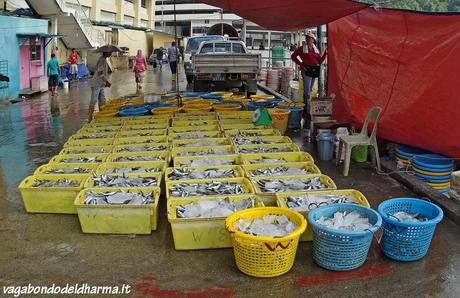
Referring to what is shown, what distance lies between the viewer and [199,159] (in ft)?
20.9

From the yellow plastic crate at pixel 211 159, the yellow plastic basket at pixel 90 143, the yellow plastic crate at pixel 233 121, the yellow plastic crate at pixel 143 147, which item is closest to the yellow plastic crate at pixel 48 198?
the yellow plastic crate at pixel 211 159

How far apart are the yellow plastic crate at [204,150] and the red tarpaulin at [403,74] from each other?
2935 millimetres

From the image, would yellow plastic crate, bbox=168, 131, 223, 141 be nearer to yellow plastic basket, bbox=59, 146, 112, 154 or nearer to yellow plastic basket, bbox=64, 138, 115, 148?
yellow plastic basket, bbox=64, 138, 115, 148

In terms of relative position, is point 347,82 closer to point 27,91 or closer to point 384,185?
point 384,185

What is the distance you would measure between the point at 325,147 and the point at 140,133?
133 inches

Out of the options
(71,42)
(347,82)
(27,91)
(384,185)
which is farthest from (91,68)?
(384,185)

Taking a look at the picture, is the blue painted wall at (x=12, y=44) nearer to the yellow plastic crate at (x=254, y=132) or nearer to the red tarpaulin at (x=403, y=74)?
the yellow plastic crate at (x=254, y=132)

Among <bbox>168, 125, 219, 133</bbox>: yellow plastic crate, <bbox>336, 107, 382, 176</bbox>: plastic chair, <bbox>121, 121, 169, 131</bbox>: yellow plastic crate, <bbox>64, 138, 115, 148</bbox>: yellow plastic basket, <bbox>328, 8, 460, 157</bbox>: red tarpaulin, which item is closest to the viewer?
<bbox>328, 8, 460, 157</bbox>: red tarpaulin

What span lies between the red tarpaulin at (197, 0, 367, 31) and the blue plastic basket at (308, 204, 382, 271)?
4.19m

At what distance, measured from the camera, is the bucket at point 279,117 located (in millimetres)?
9422

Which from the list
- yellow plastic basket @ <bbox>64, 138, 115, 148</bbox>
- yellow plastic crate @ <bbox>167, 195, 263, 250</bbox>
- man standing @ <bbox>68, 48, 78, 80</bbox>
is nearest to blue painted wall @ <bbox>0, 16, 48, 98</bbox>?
man standing @ <bbox>68, 48, 78, 80</bbox>

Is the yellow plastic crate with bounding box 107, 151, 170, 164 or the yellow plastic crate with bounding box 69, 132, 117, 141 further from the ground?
the yellow plastic crate with bounding box 69, 132, 117, 141

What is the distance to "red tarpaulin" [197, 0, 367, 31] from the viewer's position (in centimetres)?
727

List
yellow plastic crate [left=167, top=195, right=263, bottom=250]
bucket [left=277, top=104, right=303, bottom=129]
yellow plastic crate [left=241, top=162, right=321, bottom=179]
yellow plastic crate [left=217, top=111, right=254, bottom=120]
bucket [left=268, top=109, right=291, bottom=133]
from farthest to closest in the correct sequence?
bucket [left=277, top=104, right=303, bottom=129] < yellow plastic crate [left=217, top=111, right=254, bottom=120] < bucket [left=268, top=109, right=291, bottom=133] < yellow plastic crate [left=241, top=162, right=321, bottom=179] < yellow plastic crate [left=167, top=195, right=263, bottom=250]
